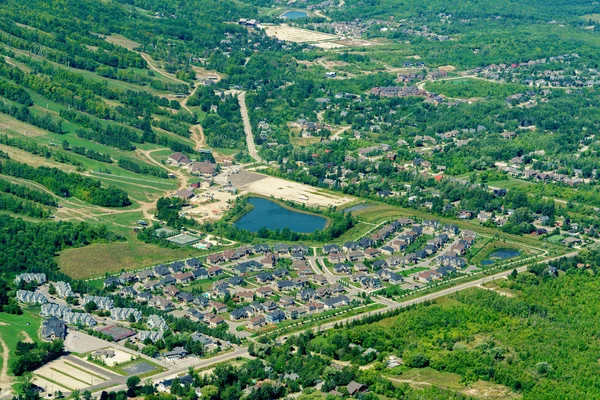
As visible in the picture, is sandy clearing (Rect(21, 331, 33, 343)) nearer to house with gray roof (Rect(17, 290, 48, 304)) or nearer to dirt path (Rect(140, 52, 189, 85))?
house with gray roof (Rect(17, 290, 48, 304))

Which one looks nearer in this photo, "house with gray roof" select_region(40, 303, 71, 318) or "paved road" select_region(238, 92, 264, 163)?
"house with gray roof" select_region(40, 303, 71, 318)

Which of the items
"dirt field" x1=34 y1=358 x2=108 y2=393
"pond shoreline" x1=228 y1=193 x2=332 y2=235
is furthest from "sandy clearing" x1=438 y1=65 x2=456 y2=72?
"dirt field" x1=34 y1=358 x2=108 y2=393

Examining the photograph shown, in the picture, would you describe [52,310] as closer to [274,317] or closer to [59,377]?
[59,377]

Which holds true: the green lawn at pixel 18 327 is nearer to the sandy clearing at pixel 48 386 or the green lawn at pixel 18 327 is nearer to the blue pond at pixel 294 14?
the sandy clearing at pixel 48 386

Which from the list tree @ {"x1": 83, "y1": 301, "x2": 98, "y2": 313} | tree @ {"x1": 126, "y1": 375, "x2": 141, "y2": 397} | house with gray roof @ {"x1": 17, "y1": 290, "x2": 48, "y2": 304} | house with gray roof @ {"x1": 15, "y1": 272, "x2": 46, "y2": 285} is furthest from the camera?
house with gray roof @ {"x1": 15, "y1": 272, "x2": 46, "y2": 285}

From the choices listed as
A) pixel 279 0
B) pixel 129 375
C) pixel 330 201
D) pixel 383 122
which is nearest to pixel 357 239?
pixel 330 201
